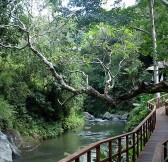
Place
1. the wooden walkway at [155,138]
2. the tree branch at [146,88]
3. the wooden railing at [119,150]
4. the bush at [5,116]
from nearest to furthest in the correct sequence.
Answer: the wooden railing at [119,150] < the tree branch at [146,88] < the wooden walkway at [155,138] < the bush at [5,116]

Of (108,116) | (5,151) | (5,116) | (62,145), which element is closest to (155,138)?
(5,151)

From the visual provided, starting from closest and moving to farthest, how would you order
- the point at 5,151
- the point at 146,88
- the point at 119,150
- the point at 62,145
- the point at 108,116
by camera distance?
1. the point at 146,88
2. the point at 119,150
3. the point at 5,151
4. the point at 62,145
5. the point at 108,116

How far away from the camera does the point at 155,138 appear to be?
499 inches

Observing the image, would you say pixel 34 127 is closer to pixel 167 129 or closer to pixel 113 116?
pixel 167 129

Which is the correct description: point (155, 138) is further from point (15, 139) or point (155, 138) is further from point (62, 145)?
point (15, 139)

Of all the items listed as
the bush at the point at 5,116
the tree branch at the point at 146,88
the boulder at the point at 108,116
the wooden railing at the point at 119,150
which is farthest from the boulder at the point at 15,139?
the boulder at the point at 108,116

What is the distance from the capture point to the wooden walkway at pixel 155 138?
30.8ft

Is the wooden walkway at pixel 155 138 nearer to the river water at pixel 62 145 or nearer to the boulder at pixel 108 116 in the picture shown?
the river water at pixel 62 145

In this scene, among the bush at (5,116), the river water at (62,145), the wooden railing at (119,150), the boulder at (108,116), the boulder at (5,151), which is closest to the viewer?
the wooden railing at (119,150)

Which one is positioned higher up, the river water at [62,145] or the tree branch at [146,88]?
the tree branch at [146,88]

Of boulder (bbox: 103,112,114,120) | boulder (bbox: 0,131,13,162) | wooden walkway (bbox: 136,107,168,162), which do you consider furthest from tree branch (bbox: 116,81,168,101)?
boulder (bbox: 103,112,114,120)

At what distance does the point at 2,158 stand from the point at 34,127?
637 cm

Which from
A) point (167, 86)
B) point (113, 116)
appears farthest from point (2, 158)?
point (113, 116)

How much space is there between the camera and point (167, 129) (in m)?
14.9
